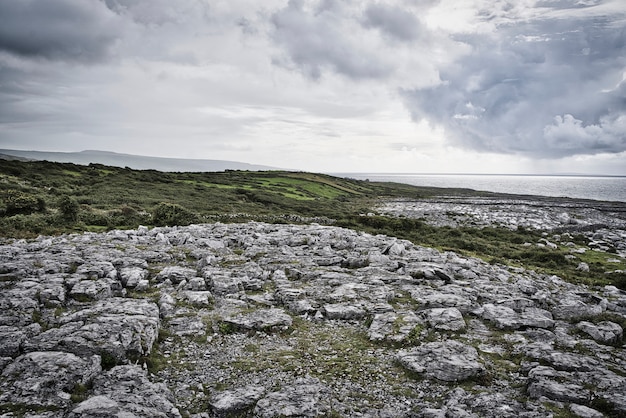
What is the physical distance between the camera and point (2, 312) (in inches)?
415

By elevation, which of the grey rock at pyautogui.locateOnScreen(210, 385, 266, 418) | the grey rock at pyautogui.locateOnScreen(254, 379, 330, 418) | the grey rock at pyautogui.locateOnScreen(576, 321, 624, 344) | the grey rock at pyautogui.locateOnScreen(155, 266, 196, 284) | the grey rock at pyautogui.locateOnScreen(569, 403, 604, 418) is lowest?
the grey rock at pyautogui.locateOnScreen(210, 385, 266, 418)

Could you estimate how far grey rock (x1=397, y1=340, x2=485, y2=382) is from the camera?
916 cm

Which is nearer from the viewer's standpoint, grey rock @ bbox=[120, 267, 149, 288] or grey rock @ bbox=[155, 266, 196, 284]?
grey rock @ bbox=[120, 267, 149, 288]

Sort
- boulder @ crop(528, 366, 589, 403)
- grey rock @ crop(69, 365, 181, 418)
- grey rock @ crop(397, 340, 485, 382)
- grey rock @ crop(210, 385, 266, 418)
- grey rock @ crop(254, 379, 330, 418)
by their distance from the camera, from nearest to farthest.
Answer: grey rock @ crop(69, 365, 181, 418), grey rock @ crop(254, 379, 330, 418), grey rock @ crop(210, 385, 266, 418), boulder @ crop(528, 366, 589, 403), grey rock @ crop(397, 340, 485, 382)

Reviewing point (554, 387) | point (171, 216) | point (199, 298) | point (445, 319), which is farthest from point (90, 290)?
point (171, 216)

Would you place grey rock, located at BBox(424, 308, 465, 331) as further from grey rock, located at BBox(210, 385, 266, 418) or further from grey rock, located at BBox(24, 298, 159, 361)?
grey rock, located at BBox(24, 298, 159, 361)

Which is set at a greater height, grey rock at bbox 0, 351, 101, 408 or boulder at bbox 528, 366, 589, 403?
boulder at bbox 528, 366, 589, 403

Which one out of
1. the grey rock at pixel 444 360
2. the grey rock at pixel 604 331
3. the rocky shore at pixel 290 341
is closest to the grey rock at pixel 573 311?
the rocky shore at pixel 290 341

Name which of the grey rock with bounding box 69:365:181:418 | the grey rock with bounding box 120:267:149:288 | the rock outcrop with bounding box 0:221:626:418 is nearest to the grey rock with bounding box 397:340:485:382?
the rock outcrop with bounding box 0:221:626:418

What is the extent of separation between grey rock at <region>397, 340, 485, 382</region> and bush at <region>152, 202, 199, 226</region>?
29123 mm

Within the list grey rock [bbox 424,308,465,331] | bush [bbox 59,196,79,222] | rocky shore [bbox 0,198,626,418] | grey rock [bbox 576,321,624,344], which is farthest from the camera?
bush [bbox 59,196,79,222]

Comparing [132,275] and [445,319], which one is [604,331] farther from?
[132,275]

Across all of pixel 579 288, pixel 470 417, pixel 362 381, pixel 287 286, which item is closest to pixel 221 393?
pixel 362 381

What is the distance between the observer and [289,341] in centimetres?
1109
